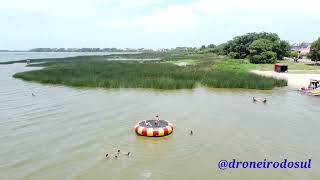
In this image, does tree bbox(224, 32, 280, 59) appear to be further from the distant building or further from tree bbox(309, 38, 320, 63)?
tree bbox(309, 38, 320, 63)

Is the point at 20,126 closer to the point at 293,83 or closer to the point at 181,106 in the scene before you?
the point at 181,106

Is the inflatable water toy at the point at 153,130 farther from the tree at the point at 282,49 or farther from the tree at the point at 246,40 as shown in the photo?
the tree at the point at 246,40

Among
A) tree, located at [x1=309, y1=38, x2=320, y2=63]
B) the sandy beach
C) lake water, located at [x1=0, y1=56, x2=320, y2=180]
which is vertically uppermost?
tree, located at [x1=309, y1=38, x2=320, y2=63]

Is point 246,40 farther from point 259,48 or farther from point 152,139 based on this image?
point 152,139

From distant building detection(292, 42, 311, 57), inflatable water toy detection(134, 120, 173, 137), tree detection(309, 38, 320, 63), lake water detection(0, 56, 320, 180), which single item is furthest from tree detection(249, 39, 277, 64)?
inflatable water toy detection(134, 120, 173, 137)

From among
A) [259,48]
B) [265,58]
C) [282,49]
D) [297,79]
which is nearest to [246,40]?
[282,49]

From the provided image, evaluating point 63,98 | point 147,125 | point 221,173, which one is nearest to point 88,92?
point 63,98

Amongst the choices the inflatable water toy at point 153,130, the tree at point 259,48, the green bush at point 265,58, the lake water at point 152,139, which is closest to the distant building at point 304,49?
the tree at point 259,48

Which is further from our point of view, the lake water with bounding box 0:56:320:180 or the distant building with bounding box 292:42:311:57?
the distant building with bounding box 292:42:311:57
